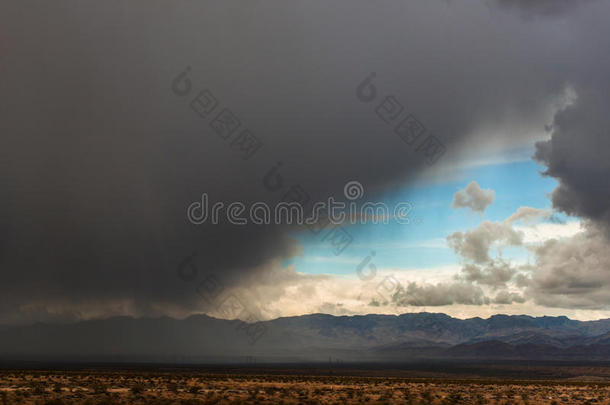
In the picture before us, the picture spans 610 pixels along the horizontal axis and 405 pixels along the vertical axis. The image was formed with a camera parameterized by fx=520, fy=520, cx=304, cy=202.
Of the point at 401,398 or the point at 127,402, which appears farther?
the point at 401,398

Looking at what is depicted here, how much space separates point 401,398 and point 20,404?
1794 inches

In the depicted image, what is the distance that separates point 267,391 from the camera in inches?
2990

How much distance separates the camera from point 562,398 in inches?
3009

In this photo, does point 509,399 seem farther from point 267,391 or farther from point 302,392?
point 267,391

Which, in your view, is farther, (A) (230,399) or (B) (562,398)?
(B) (562,398)

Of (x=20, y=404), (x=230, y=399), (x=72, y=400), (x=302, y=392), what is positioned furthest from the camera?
(x=302, y=392)

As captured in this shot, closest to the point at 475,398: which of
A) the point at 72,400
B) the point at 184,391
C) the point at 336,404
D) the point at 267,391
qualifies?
the point at 336,404

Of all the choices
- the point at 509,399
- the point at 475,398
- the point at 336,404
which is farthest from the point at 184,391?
the point at 509,399

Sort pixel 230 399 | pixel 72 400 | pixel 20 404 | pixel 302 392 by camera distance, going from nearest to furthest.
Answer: pixel 20 404 < pixel 72 400 < pixel 230 399 < pixel 302 392

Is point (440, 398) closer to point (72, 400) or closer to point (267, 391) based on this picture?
point (267, 391)

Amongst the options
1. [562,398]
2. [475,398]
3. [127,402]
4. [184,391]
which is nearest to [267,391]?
[184,391]

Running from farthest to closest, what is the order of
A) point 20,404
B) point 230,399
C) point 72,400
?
point 230,399, point 72,400, point 20,404

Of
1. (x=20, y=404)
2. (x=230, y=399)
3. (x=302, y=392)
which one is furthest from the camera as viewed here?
(x=302, y=392)

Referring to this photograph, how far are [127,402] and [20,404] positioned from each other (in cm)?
1070
